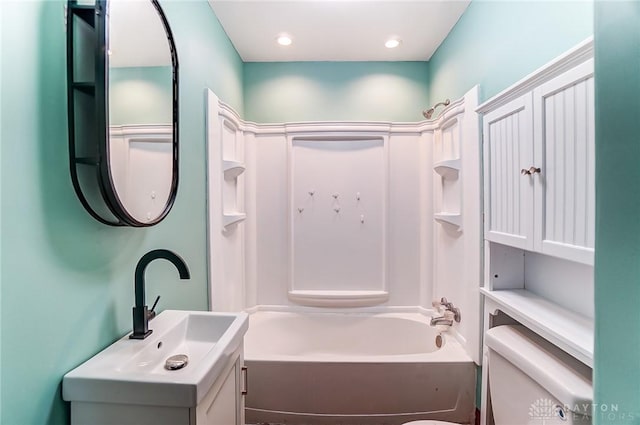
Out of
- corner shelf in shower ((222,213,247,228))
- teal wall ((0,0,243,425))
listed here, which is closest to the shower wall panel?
corner shelf in shower ((222,213,247,228))

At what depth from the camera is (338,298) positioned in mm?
2541

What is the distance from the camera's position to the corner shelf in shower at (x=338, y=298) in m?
2.54

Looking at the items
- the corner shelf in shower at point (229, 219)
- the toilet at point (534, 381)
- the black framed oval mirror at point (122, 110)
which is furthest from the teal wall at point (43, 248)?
the toilet at point (534, 381)

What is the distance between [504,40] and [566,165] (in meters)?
0.91

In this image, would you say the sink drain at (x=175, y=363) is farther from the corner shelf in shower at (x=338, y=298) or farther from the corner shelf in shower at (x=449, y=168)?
the corner shelf in shower at (x=449, y=168)

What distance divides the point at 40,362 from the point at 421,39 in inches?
106

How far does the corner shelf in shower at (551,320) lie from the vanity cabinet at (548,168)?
26cm

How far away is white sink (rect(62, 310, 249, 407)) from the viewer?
771mm

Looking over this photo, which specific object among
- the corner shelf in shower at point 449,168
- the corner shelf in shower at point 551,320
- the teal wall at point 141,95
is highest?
the teal wall at point 141,95

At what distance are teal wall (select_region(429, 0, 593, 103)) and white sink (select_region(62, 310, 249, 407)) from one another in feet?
5.41

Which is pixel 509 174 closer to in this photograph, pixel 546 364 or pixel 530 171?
pixel 530 171

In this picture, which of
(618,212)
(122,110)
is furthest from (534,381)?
(122,110)

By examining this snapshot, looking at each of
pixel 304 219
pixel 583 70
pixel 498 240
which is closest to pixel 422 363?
pixel 498 240

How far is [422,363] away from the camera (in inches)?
68.9
